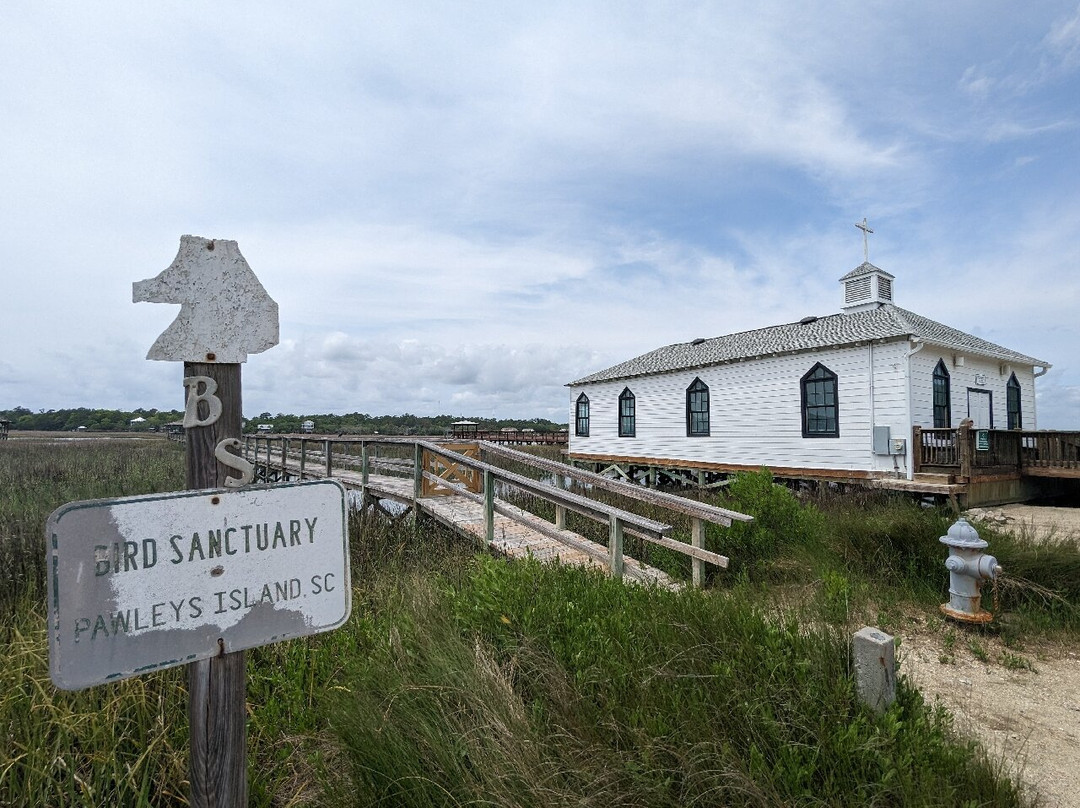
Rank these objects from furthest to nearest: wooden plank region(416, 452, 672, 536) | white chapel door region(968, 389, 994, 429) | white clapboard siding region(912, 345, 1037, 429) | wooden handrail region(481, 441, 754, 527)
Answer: white chapel door region(968, 389, 994, 429), white clapboard siding region(912, 345, 1037, 429), wooden handrail region(481, 441, 754, 527), wooden plank region(416, 452, 672, 536)

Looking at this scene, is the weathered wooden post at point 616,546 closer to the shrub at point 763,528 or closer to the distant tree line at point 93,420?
the shrub at point 763,528

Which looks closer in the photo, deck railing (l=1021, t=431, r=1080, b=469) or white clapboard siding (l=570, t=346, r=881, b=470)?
deck railing (l=1021, t=431, r=1080, b=469)

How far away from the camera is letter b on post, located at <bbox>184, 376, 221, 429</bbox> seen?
1913mm

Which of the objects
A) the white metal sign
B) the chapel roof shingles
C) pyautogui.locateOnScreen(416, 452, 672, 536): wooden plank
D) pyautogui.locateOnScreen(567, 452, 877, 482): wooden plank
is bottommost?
pyautogui.locateOnScreen(567, 452, 877, 482): wooden plank

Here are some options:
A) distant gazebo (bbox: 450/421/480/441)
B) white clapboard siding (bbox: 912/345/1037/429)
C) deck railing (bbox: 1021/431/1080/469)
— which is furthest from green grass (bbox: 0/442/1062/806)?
distant gazebo (bbox: 450/421/480/441)

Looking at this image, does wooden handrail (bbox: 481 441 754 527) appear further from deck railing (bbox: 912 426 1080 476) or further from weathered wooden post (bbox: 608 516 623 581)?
deck railing (bbox: 912 426 1080 476)

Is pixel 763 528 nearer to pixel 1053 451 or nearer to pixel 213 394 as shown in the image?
pixel 213 394

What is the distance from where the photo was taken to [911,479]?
511 inches

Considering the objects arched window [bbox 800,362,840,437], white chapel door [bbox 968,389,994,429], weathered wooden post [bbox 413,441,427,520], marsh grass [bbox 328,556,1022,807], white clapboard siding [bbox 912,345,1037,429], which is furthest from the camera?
white chapel door [bbox 968,389,994,429]

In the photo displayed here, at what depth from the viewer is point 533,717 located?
8.79ft

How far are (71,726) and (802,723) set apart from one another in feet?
12.0

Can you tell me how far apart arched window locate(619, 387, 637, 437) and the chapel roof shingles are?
78 centimetres

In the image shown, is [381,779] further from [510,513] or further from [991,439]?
[991,439]

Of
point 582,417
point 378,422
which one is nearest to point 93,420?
point 378,422
